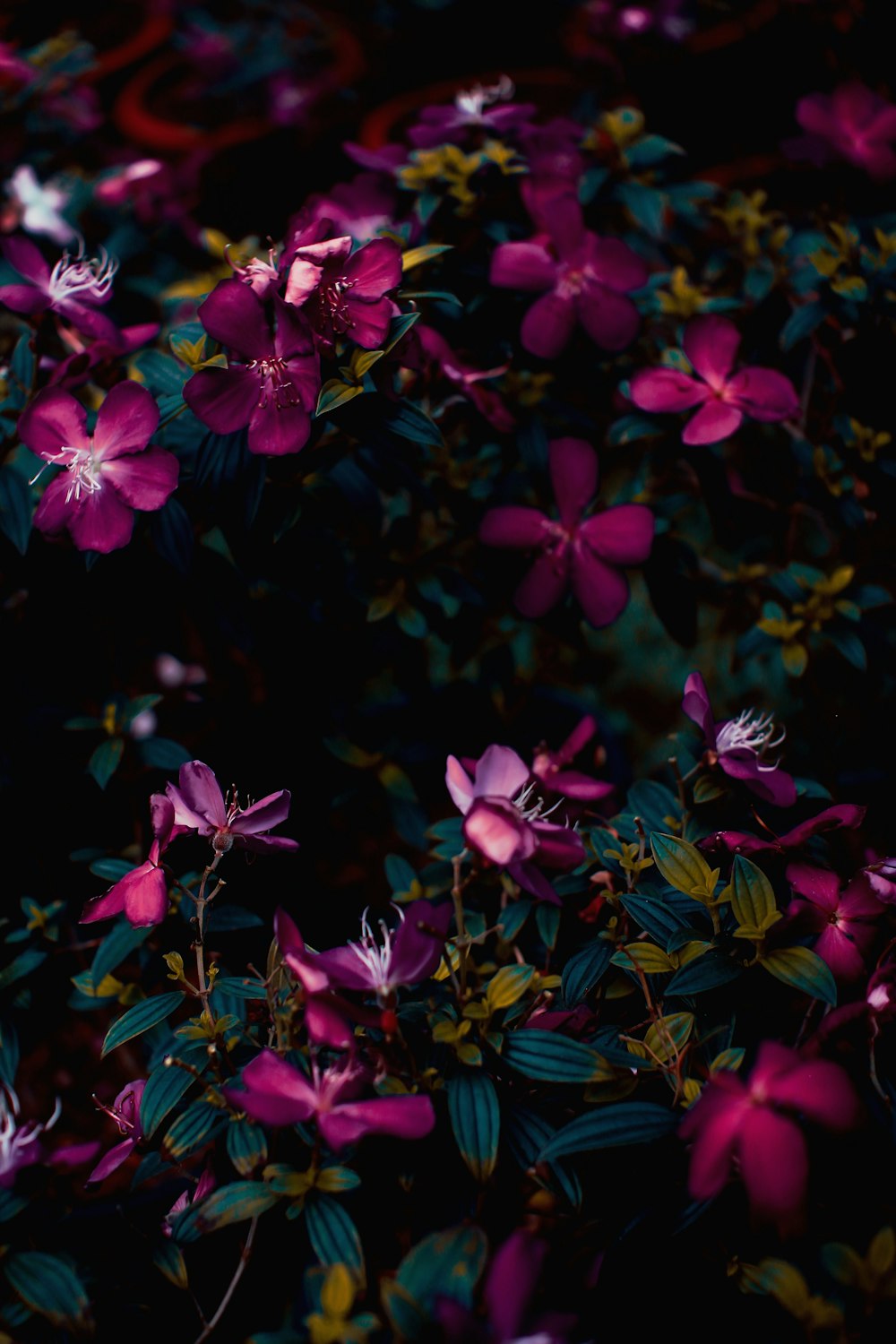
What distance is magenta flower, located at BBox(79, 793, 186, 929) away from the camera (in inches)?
26.8

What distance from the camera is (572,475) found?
1016 mm

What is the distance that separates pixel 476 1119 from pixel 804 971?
0.23 metres

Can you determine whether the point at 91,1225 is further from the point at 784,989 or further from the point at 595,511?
the point at 595,511

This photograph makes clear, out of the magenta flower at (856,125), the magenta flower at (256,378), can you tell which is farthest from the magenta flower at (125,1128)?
the magenta flower at (856,125)

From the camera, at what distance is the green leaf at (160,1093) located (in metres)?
0.68

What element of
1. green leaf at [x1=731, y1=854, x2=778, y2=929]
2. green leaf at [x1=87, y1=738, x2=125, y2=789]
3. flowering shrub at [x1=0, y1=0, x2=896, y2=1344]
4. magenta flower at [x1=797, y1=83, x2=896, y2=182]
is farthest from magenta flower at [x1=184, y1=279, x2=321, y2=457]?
magenta flower at [x1=797, y1=83, x2=896, y2=182]

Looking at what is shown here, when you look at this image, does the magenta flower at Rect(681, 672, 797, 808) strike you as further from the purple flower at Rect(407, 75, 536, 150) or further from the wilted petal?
the purple flower at Rect(407, 75, 536, 150)

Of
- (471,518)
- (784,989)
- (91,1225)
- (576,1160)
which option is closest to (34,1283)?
(91,1225)

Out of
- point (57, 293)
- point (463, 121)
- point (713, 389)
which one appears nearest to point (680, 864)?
point (713, 389)

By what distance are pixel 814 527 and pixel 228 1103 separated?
3.93 feet

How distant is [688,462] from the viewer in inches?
45.1

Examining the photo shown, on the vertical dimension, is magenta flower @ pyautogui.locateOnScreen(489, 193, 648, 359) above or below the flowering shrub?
above

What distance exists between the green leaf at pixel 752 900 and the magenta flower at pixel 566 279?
1.90 ft

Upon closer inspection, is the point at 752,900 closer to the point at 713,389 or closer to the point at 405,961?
the point at 405,961
